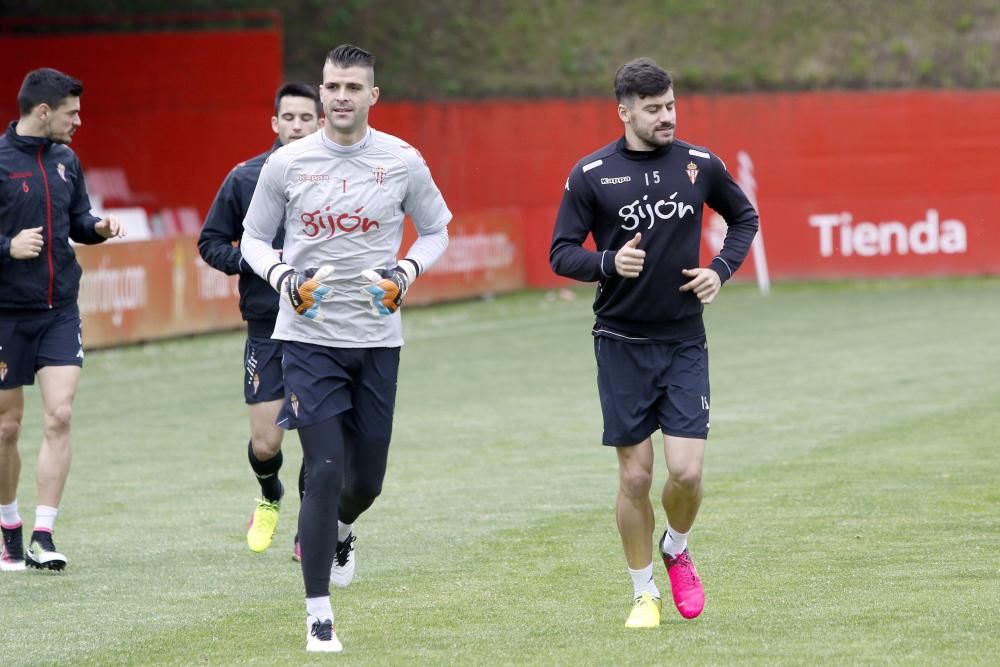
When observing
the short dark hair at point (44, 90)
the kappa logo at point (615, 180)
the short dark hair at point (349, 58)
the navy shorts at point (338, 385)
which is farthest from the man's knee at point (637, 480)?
the short dark hair at point (44, 90)

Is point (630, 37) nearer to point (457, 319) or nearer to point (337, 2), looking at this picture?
point (337, 2)

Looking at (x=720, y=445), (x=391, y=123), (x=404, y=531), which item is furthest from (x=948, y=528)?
(x=391, y=123)

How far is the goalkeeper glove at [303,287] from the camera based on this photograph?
6609mm

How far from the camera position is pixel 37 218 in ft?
28.3

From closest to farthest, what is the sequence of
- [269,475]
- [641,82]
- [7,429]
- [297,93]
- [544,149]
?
[641,82], [7,429], [297,93], [269,475], [544,149]

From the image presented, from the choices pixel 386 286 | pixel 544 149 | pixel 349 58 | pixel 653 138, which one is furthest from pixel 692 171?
pixel 544 149

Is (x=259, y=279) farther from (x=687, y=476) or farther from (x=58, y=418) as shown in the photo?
(x=687, y=476)

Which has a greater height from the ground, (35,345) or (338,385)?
(338,385)

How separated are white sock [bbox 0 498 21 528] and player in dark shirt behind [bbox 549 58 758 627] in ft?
11.1

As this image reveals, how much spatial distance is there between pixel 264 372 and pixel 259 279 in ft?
1.52

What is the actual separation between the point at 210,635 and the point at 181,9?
1217 inches

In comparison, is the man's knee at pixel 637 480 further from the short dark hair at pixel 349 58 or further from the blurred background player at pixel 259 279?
the blurred background player at pixel 259 279

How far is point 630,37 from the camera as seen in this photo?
→ 125 ft

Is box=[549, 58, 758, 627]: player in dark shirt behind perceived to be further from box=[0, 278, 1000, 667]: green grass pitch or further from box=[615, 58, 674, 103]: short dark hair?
box=[0, 278, 1000, 667]: green grass pitch
